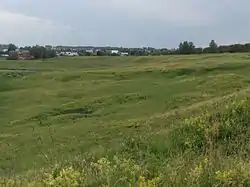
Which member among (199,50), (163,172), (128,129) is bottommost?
(199,50)

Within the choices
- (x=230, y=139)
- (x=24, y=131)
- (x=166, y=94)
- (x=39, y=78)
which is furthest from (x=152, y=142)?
(x=39, y=78)

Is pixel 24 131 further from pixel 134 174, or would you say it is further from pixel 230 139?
pixel 134 174

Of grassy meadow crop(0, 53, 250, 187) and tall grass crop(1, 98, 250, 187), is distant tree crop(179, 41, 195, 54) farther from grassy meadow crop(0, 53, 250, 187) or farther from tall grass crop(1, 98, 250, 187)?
tall grass crop(1, 98, 250, 187)

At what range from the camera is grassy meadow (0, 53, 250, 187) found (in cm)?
621

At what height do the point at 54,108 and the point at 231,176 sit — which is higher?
the point at 231,176

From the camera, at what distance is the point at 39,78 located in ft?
168

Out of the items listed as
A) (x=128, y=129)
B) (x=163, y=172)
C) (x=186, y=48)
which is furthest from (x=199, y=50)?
(x=163, y=172)

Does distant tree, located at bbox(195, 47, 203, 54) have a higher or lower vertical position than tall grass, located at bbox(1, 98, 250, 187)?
lower

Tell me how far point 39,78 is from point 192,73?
17.6 m

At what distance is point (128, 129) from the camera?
1997 cm

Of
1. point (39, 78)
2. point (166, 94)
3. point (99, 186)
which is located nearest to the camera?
point (99, 186)

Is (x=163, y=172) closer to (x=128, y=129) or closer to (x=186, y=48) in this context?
(x=128, y=129)

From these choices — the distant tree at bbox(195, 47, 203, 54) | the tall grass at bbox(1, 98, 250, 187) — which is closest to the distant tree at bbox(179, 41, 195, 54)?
the distant tree at bbox(195, 47, 203, 54)

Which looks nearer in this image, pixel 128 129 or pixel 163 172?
pixel 163 172
